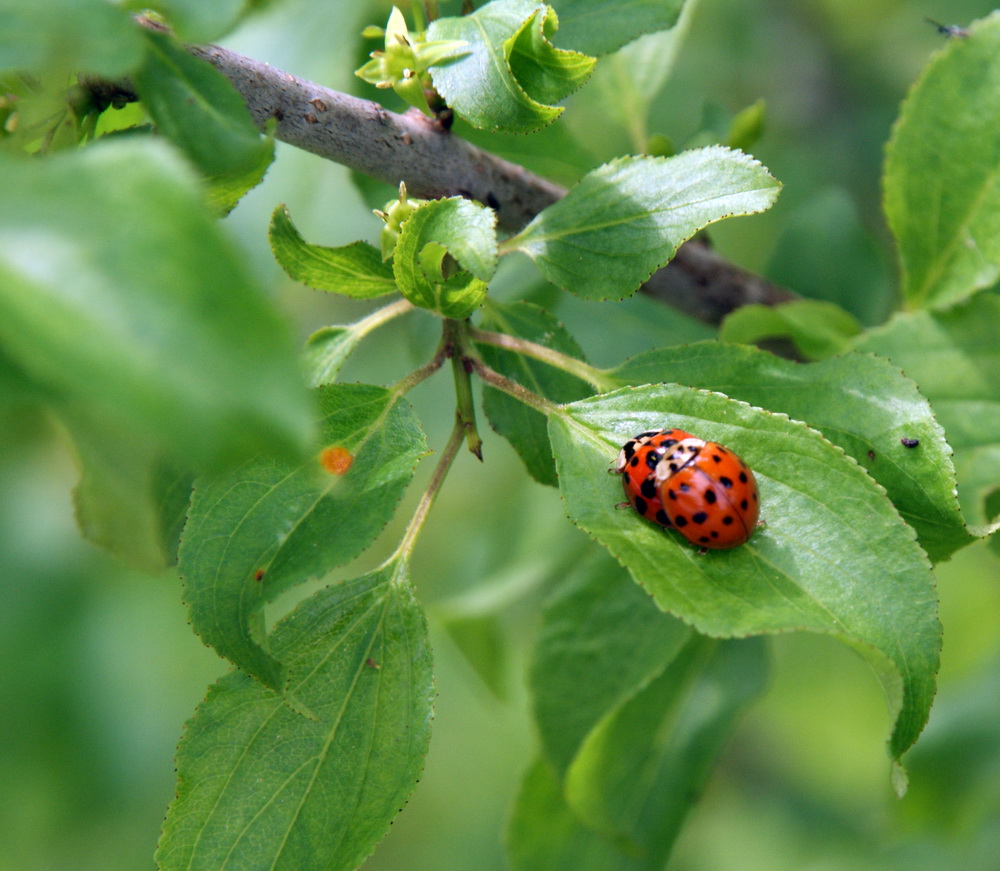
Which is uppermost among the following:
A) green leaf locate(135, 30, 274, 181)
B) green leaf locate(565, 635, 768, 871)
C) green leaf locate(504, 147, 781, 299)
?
green leaf locate(135, 30, 274, 181)

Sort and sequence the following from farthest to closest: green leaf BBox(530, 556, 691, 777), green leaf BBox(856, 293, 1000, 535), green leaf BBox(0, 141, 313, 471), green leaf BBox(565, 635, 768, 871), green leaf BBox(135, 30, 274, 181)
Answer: green leaf BBox(565, 635, 768, 871)
green leaf BBox(530, 556, 691, 777)
green leaf BBox(856, 293, 1000, 535)
green leaf BBox(135, 30, 274, 181)
green leaf BBox(0, 141, 313, 471)

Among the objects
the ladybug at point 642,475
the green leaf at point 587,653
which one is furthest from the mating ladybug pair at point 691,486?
the green leaf at point 587,653

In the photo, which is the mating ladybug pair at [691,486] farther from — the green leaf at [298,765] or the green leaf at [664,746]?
the green leaf at [664,746]

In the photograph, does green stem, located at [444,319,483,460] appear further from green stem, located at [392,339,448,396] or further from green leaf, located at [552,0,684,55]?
green leaf, located at [552,0,684,55]

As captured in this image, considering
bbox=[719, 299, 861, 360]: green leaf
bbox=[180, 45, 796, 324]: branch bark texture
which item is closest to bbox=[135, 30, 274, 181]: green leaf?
bbox=[180, 45, 796, 324]: branch bark texture

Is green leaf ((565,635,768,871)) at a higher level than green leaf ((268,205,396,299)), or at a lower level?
lower

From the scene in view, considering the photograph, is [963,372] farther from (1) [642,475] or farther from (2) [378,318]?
(2) [378,318]

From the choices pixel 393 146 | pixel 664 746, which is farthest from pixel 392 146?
pixel 664 746

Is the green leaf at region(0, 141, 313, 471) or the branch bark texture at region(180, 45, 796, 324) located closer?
the green leaf at region(0, 141, 313, 471)
